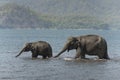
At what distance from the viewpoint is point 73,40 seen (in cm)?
5322

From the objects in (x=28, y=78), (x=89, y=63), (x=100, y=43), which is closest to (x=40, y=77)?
(x=28, y=78)

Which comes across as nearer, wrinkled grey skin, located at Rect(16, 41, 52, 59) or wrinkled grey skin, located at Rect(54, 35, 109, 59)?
wrinkled grey skin, located at Rect(54, 35, 109, 59)

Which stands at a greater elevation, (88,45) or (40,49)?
(88,45)

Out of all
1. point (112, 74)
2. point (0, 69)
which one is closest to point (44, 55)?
point (0, 69)

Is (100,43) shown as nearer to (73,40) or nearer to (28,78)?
(73,40)

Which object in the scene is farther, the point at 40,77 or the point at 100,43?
the point at 100,43

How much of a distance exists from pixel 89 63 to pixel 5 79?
13755mm

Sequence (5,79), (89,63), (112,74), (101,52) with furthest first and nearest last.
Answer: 1. (101,52)
2. (89,63)
3. (112,74)
4. (5,79)

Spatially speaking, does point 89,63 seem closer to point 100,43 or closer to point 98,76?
point 100,43

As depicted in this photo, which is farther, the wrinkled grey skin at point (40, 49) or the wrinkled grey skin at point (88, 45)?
the wrinkled grey skin at point (40, 49)

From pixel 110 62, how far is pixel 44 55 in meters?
8.10

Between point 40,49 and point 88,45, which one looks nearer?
point 88,45

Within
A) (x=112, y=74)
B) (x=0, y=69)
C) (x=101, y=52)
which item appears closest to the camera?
(x=112, y=74)

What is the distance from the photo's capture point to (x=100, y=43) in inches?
2078
